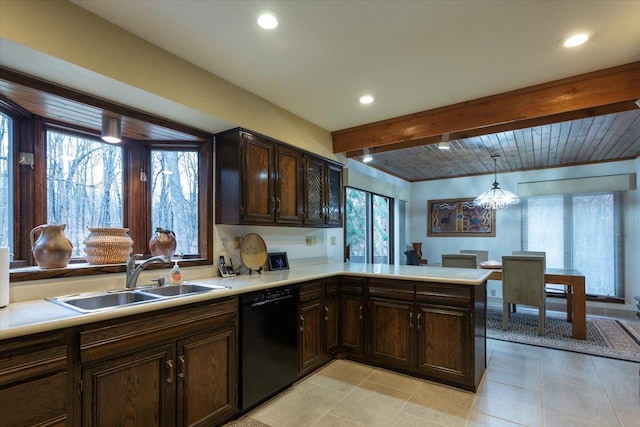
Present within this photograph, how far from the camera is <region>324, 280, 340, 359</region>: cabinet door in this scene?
9.93 ft

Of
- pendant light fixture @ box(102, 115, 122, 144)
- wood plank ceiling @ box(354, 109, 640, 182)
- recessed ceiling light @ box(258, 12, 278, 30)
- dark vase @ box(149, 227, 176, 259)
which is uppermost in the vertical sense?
recessed ceiling light @ box(258, 12, 278, 30)

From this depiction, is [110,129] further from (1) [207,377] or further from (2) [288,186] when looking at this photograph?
(1) [207,377]

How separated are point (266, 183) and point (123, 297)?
1.39 m

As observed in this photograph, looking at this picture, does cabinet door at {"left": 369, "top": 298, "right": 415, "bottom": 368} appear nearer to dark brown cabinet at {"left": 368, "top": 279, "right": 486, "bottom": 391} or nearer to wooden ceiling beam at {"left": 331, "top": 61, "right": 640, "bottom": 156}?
dark brown cabinet at {"left": 368, "top": 279, "right": 486, "bottom": 391}

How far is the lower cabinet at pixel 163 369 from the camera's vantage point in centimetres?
151

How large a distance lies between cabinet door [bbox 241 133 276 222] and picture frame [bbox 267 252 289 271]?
0.49 meters

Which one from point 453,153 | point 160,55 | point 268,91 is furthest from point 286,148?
point 453,153

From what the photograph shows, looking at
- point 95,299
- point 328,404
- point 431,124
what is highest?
point 431,124

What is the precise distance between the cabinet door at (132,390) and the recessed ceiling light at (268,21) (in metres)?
1.95

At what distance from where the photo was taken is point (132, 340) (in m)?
1.63

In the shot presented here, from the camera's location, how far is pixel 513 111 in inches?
109

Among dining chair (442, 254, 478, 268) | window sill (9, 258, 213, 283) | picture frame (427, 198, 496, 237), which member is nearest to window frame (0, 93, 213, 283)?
window sill (9, 258, 213, 283)

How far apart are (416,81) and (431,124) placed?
0.70 m

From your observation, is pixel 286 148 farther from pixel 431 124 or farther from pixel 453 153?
pixel 453 153
